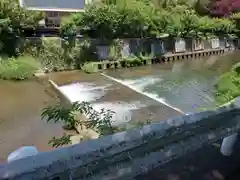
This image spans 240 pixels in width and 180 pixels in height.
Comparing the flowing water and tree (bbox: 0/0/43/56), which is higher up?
tree (bbox: 0/0/43/56)

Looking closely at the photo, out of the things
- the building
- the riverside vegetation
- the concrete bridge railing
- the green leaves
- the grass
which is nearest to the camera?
the concrete bridge railing

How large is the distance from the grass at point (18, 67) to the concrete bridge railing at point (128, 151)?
1200 cm

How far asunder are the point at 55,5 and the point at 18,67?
7550 millimetres

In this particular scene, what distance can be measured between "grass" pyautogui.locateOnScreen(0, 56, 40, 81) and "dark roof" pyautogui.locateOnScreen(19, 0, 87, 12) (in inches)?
213

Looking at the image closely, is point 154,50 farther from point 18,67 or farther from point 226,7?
point 226,7

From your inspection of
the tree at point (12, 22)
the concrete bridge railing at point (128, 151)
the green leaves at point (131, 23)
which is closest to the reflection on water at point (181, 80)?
the green leaves at point (131, 23)

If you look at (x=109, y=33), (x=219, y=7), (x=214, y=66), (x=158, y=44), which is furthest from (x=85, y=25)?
(x=219, y=7)

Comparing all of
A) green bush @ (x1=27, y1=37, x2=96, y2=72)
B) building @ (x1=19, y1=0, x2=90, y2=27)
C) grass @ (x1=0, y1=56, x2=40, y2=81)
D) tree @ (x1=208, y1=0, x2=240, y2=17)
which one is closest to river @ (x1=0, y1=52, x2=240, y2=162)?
grass @ (x1=0, y1=56, x2=40, y2=81)

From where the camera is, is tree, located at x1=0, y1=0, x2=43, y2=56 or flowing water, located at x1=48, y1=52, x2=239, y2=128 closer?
flowing water, located at x1=48, y1=52, x2=239, y2=128

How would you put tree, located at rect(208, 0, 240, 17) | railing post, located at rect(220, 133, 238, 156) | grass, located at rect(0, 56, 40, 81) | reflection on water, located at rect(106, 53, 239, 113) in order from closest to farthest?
1. railing post, located at rect(220, 133, 238, 156)
2. reflection on water, located at rect(106, 53, 239, 113)
3. grass, located at rect(0, 56, 40, 81)
4. tree, located at rect(208, 0, 240, 17)

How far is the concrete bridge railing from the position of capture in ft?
5.40

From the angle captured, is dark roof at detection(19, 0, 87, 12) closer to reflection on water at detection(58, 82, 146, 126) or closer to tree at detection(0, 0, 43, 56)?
tree at detection(0, 0, 43, 56)

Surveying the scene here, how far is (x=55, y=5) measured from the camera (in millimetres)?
19938

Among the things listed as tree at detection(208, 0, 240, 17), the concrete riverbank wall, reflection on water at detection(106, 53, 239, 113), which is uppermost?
tree at detection(208, 0, 240, 17)
